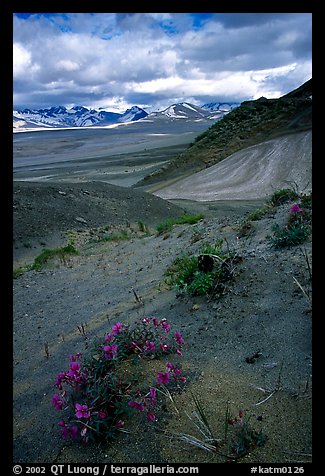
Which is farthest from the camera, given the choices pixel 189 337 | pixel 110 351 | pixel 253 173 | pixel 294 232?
pixel 253 173

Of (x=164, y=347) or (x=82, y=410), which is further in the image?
(x=164, y=347)

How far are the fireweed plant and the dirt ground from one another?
9cm

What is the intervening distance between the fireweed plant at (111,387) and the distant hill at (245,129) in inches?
891

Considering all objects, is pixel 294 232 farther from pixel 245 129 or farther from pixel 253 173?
pixel 245 129

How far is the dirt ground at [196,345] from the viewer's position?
2154 mm

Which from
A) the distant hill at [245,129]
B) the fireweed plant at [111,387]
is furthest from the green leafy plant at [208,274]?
the distant hill at [245,129]

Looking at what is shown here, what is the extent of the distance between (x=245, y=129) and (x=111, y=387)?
84.5 feet

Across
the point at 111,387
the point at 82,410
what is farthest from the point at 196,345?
the point at 82,410

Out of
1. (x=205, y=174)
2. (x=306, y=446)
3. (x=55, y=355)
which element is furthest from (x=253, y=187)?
(x=306, y=446)

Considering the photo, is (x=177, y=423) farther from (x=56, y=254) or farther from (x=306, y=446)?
(x=56, y=254)

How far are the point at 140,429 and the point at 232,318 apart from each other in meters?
1.21

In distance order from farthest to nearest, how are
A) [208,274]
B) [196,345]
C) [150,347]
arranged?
[208,274] → [196,345] → [150,347]

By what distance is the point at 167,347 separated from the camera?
289cm

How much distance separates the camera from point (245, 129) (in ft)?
86.1
